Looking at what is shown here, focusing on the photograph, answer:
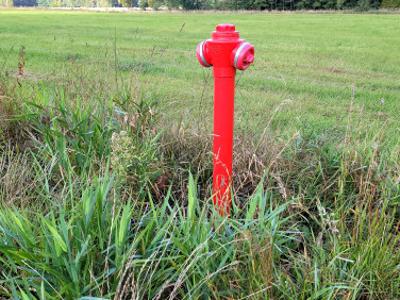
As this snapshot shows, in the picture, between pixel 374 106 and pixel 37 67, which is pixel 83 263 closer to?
pixel 374 106

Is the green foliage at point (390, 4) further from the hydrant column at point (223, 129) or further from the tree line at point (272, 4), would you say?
the hydrant column at point (223, 129)

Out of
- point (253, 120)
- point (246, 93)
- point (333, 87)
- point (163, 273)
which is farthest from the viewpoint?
point (333, 87)

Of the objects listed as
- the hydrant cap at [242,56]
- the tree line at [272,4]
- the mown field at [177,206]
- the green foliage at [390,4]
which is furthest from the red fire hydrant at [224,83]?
the green foliage at [390,4]

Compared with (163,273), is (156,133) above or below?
above

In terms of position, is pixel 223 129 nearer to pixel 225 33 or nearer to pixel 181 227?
pixel 225 33

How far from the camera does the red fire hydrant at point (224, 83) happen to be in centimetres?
217

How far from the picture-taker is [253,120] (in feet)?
12.3

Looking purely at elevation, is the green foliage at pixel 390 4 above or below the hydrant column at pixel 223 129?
above

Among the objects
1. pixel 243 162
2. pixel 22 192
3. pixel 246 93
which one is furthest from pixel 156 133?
pixel 246 93

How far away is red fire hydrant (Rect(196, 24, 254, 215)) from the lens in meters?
2.17

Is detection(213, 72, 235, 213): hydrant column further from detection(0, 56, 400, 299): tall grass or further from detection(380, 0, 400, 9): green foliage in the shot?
detection(380, 0, 400, 9): green foliage

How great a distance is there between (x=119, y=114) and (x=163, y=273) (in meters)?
1.45

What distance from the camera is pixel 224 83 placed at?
7.43 feet

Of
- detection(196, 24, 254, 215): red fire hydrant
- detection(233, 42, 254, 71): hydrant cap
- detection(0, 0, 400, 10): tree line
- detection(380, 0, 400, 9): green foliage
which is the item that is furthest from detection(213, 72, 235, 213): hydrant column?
detection(380, 0, 400, 9): green foliage
